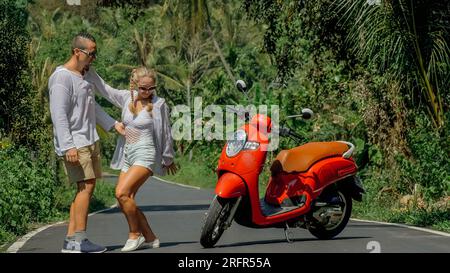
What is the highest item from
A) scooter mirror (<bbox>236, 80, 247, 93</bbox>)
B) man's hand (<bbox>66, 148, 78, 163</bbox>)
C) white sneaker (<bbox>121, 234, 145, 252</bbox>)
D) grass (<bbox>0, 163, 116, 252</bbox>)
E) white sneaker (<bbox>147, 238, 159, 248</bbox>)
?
scooter mirror (<bbox>236, 80, 247, 93</bbox>)

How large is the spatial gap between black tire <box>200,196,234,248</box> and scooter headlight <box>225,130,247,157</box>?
0.51 m

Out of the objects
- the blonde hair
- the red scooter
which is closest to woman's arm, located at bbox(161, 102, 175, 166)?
the blonde hair

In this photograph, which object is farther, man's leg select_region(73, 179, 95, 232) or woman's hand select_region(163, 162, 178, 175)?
woman's hand select_region(163, 162, 178, 175)

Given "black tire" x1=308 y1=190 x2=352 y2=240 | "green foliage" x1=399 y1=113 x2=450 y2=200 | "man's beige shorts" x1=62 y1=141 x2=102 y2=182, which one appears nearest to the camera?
"man's beige shorts" x1=62 y1=141 x2=102 y2=182

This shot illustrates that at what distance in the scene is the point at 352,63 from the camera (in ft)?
68.6

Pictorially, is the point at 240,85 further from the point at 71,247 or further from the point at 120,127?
the point at 71,247

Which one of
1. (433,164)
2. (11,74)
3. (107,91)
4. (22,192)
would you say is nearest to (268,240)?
(107,91)

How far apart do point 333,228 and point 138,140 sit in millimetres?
2766

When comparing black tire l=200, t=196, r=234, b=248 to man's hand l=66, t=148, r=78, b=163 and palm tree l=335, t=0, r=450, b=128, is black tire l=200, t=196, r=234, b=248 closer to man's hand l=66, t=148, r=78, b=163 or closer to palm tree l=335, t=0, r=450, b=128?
man's hand l=66, t=148, r=78, b=163

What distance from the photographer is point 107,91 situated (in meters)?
10.6

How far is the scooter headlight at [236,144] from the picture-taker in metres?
11.0

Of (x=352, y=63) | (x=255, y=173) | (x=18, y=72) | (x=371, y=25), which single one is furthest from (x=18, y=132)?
(x=255, y=173)

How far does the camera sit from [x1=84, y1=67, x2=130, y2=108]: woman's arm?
10461 millimetres

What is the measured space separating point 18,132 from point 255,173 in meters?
12.9
